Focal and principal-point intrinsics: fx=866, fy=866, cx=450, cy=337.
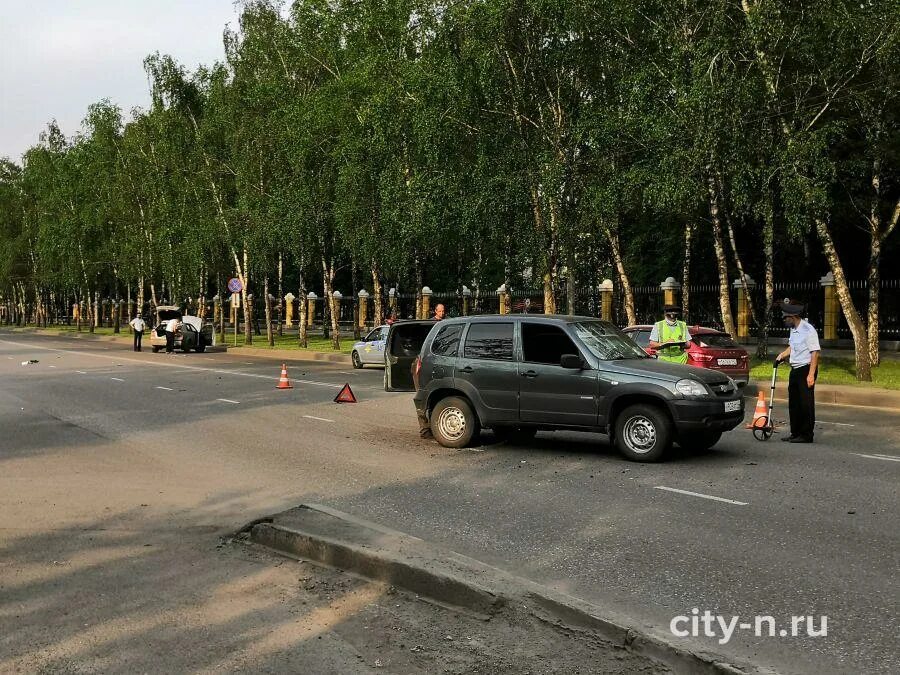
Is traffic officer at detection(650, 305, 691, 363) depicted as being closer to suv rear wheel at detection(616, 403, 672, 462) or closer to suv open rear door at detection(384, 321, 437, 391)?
suv rear wheel at detection(616, 403, 672, 462)

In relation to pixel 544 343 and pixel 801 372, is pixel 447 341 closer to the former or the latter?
pixel 544 343

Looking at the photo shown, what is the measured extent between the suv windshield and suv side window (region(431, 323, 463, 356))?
1.61 m

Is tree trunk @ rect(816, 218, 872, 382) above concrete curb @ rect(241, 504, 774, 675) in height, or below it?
above

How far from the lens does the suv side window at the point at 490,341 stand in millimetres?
10844

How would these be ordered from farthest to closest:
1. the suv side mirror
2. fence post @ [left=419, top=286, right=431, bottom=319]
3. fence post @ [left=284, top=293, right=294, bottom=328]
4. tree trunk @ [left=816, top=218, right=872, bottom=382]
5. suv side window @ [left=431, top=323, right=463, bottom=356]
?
fence post @ [left=284, top=293, right=294, bottom=328] → fence post @ [left=419, top=286, right=431, bottom=319] → tree trunk @ [left=816, top=218, right=872, bottom=382] → suv side window @ [left=431, top=323, right=463, bottom=356] → the suv side mirror

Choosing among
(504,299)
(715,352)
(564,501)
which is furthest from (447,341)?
(504,299)

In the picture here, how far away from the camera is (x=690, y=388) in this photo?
9.70 meters

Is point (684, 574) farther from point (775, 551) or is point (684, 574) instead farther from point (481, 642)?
point (481, 642)

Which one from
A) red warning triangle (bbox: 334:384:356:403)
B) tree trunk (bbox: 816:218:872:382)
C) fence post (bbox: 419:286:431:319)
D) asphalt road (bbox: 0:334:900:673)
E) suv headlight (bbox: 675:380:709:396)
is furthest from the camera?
fence post (bbox: 419:286:431:319)

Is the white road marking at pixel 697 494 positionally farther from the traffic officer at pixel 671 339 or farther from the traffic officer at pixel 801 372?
the traffic officer at pixel 671 339

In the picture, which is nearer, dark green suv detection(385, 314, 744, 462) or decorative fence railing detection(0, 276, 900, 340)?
dark green suv detection(385, 314, 744, 462)

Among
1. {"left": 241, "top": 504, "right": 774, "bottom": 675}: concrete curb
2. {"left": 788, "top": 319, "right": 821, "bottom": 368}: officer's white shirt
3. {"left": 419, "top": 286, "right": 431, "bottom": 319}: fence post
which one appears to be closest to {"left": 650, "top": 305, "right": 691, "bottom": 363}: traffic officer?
{"left": 788, "top": 319, "right": 821, "bottom": 368}: officer's white shirt

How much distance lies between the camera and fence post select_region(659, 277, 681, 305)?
3322cm

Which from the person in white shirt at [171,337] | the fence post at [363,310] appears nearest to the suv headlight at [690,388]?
the person in white shirt at [171,337]
